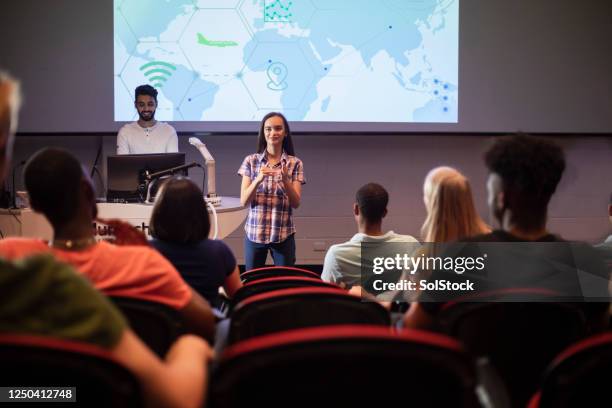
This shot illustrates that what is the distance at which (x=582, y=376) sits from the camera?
114 cm

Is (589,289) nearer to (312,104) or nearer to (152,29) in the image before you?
(312,104)

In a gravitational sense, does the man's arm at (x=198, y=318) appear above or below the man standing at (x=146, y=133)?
below

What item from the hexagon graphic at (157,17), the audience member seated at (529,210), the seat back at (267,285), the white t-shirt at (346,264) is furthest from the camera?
the hexagon graphic at (157,17)

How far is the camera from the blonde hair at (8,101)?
1.04 m

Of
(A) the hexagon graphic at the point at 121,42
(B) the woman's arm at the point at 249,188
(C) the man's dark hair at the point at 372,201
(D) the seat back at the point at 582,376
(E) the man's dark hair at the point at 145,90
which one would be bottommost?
(D) the seat back at the point at 582,376

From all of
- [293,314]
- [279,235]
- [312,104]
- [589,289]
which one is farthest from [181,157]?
[589,289]

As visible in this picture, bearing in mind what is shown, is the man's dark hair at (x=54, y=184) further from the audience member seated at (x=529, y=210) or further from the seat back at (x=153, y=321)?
the audience member seated at (x=529, y=210)

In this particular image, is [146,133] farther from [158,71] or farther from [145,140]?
[158,71]

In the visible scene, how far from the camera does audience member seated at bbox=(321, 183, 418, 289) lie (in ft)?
8.65

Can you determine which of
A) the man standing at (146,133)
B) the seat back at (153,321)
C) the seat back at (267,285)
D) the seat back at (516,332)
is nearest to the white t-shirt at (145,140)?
the man standing at (146,133)

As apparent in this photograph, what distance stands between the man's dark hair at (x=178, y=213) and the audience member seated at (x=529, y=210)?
0.84 m

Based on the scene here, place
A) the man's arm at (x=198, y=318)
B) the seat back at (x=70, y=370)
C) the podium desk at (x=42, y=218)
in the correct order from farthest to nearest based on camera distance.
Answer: the podium desk at (x=42, y=218) < the man's arm at (x=198, y=318) < the seat back at (x=70, y=370)

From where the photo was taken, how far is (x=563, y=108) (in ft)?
18.0

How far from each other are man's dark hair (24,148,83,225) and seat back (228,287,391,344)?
496 millimetres
